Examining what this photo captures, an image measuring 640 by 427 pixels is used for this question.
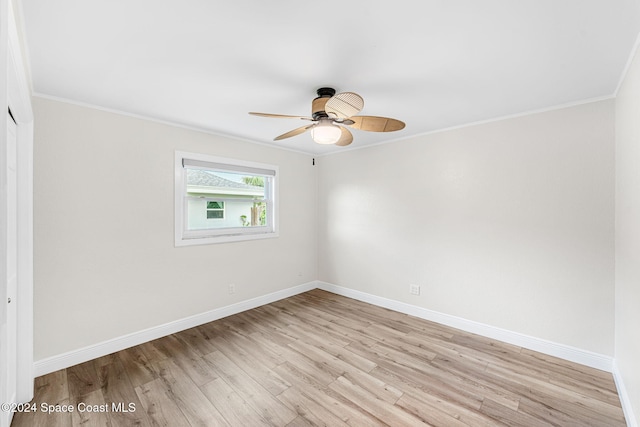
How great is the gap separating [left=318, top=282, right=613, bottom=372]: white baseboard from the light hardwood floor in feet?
0.27

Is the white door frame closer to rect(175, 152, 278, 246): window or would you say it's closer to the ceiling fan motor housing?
rect(175, 152, 278, 246): window

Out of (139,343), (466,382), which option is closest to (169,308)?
(139,343)

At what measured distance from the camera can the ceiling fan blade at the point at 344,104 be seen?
5.59 ft

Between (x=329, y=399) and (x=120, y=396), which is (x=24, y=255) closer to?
(x=120, y=396)

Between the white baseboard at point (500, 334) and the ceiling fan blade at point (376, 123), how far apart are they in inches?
95.0

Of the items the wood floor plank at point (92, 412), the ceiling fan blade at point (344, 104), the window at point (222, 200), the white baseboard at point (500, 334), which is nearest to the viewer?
the ceiling fan blade at point (344, 104)

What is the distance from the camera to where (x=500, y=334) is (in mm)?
2947

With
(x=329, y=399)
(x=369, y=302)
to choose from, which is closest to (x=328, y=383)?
(x=329, y=399)

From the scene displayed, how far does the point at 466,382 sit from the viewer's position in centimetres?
226

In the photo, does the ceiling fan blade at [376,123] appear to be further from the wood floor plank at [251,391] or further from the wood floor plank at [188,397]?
the wood floor plank at [188,397]

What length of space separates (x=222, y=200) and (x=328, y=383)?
2470mm

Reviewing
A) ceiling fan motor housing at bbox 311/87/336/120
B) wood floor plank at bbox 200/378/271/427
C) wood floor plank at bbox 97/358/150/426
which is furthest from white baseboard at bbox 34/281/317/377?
ceiling fan motor housing at bbox 311/87/336/120

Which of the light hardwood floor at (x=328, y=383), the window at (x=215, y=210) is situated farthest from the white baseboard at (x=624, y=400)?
the window at (x=215, y=210)

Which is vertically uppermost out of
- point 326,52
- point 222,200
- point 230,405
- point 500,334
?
point 326,52
